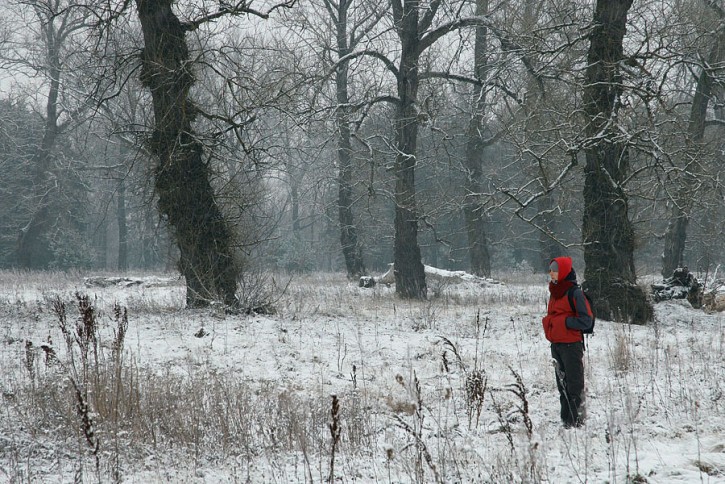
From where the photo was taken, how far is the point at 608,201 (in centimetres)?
1126

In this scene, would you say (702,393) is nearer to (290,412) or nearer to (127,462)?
(290,412)

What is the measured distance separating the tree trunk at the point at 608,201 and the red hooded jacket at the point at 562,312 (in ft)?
18.8

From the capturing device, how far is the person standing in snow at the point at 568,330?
547 centimetres

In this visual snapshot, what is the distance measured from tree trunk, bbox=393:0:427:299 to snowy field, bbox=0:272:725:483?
547 cm

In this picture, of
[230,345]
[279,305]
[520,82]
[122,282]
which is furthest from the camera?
[122,282]

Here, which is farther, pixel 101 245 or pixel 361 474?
pixel 101 245

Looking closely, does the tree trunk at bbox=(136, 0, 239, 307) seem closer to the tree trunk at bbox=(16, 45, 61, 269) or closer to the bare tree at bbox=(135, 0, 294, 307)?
the bare tree at bbox=(135, 0, 294, 307)

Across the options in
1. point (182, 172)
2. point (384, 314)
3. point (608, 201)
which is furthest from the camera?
point (384, 314)

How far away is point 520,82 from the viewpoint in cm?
1516

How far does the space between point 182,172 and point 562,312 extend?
7.41 m

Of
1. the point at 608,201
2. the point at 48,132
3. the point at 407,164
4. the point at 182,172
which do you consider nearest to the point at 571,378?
the point at 608,201

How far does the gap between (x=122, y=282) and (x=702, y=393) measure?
60.9 ft

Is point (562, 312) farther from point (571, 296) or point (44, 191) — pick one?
point (44, 191)

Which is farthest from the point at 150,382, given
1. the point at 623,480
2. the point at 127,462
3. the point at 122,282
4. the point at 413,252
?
the point at 122,282
